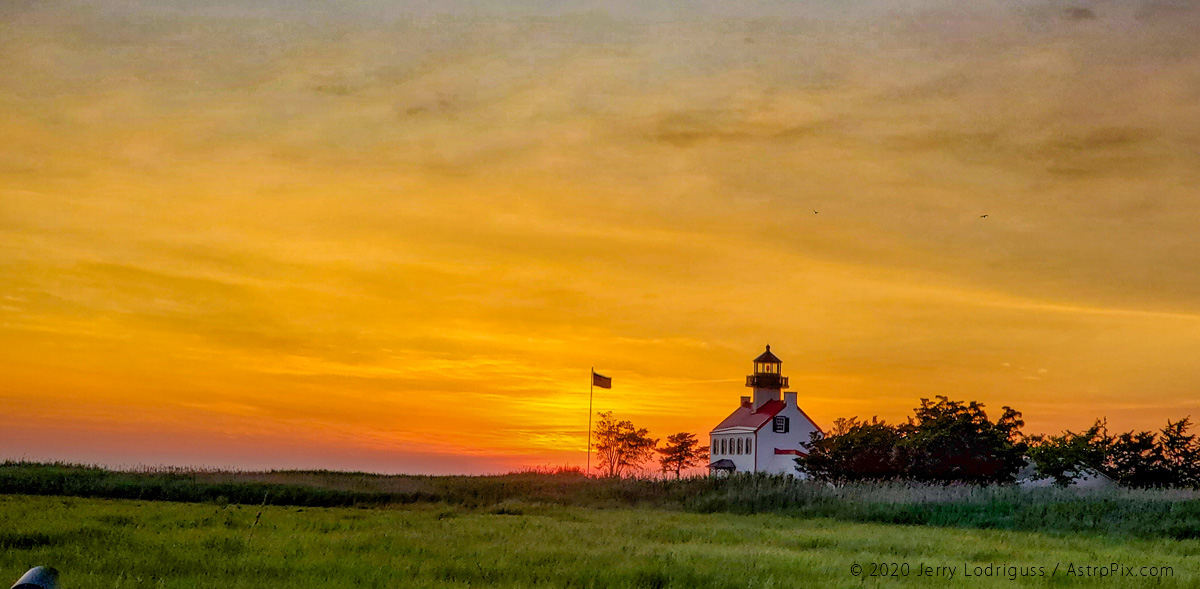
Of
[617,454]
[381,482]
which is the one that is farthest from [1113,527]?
[617,454]

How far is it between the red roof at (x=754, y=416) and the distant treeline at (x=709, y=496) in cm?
3453

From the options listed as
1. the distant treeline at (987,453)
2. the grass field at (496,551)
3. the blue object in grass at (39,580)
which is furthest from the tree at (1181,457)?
the blue object in grass at (39,580)

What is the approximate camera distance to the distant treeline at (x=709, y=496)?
36.2 meters

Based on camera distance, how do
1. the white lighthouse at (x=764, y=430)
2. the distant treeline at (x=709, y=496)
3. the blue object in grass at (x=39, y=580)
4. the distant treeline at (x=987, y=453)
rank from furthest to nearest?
the white lighthouse at (x=764, y=430) < the distant treeline at (x=987, y=453) < the distant treeline at (x=709, y=496) < the blue object in grass at (x=39, y=580)

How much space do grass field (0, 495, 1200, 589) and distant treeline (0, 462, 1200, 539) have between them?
487 cm

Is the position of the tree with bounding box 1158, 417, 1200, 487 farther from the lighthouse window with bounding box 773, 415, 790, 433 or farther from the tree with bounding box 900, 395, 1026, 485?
the lighthouse window with bounding box 773, 415, 790, 433

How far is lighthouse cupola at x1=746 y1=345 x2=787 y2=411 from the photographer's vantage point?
3708 inches

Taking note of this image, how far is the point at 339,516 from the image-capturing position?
3028cm

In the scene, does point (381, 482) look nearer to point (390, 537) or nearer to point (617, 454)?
point (390, 537)

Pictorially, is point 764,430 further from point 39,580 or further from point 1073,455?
point 39,580

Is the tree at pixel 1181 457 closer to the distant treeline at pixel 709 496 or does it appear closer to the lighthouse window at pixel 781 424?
the distant treeline at pixel 709 496

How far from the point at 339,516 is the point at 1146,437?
1766 inches

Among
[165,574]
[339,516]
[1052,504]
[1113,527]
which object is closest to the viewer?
[165,574]

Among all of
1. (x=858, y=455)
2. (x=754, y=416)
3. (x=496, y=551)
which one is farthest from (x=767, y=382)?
(x=496, y=551)
